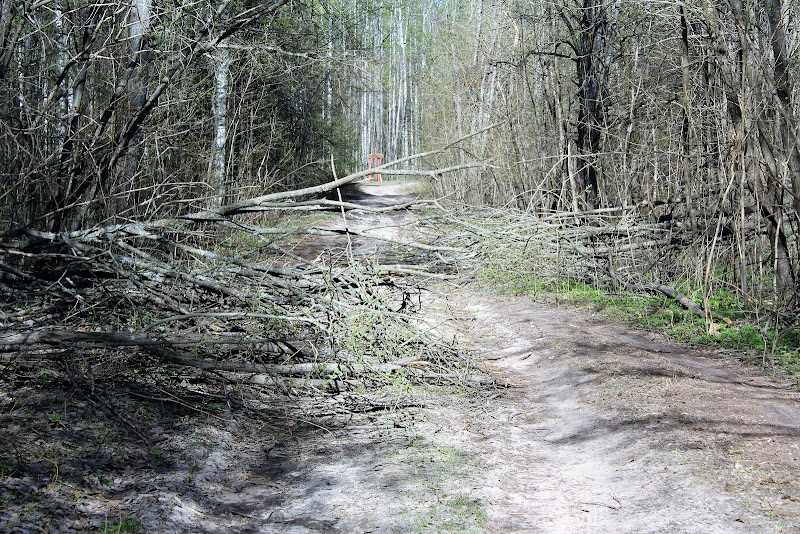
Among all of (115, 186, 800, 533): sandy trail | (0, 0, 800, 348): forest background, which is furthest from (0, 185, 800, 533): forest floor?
(0, 0, 800, 348): forest background

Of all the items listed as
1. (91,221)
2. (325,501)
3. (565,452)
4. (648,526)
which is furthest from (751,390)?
(91,221)

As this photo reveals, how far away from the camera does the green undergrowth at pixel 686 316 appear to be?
6594 mm

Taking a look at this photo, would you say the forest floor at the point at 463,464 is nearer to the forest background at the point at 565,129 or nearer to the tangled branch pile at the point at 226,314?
the tangled branch pile at the point at 226,314

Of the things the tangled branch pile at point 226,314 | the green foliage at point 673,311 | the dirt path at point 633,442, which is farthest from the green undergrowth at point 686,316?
the tangled branch pile at point 226,314

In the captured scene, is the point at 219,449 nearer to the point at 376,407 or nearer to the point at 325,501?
the point at 325,501

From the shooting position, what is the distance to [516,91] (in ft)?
48.8

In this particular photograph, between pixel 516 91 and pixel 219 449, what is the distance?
12.1m

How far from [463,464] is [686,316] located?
4747mm

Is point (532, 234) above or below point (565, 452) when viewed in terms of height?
above

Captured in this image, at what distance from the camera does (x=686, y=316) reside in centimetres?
809

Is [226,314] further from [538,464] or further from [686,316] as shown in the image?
[686,316]

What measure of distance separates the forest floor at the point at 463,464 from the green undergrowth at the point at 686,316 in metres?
0.53

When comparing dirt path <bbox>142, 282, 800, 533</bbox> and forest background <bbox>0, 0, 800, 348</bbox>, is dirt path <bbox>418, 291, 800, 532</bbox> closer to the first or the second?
dirt path <bbox>142, 282, 800, 533</bbox>

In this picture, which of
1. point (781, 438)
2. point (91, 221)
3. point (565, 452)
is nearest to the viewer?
point (781, 438)
